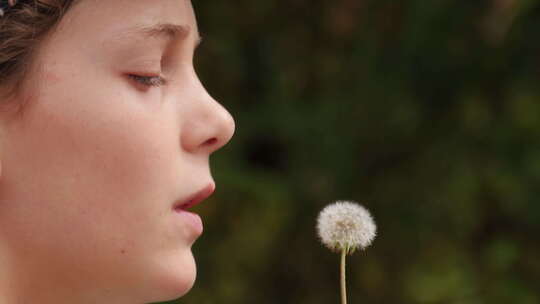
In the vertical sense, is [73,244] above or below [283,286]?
above

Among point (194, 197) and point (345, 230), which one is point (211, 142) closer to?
point (194, 197)

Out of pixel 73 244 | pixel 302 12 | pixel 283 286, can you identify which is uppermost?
pixel 73 244

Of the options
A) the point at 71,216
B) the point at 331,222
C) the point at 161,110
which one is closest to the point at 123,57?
the point at 161,110

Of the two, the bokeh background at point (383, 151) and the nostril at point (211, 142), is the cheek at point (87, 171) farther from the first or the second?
the bokeh background at point (383, 151)

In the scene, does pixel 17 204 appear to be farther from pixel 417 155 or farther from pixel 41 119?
pixel 417 155

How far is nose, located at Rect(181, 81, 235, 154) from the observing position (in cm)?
88

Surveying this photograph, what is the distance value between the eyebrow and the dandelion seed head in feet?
0.90

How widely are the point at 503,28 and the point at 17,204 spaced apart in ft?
5.70

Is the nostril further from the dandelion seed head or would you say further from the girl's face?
the dandelion seed head

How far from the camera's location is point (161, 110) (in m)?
0.85

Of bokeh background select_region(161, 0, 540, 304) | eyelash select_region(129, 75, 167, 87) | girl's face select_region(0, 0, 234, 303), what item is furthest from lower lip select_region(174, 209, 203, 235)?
bokeh background select_region(161, 0, 540, 304)

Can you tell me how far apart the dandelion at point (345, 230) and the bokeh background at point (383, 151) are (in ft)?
4.19

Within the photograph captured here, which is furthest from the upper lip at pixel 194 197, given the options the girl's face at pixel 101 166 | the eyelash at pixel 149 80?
the eyelash at pixel 149 80

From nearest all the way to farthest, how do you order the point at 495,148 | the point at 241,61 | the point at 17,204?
1. the point at 17,204
2. the point at 495,148
3. the point at 241,61
